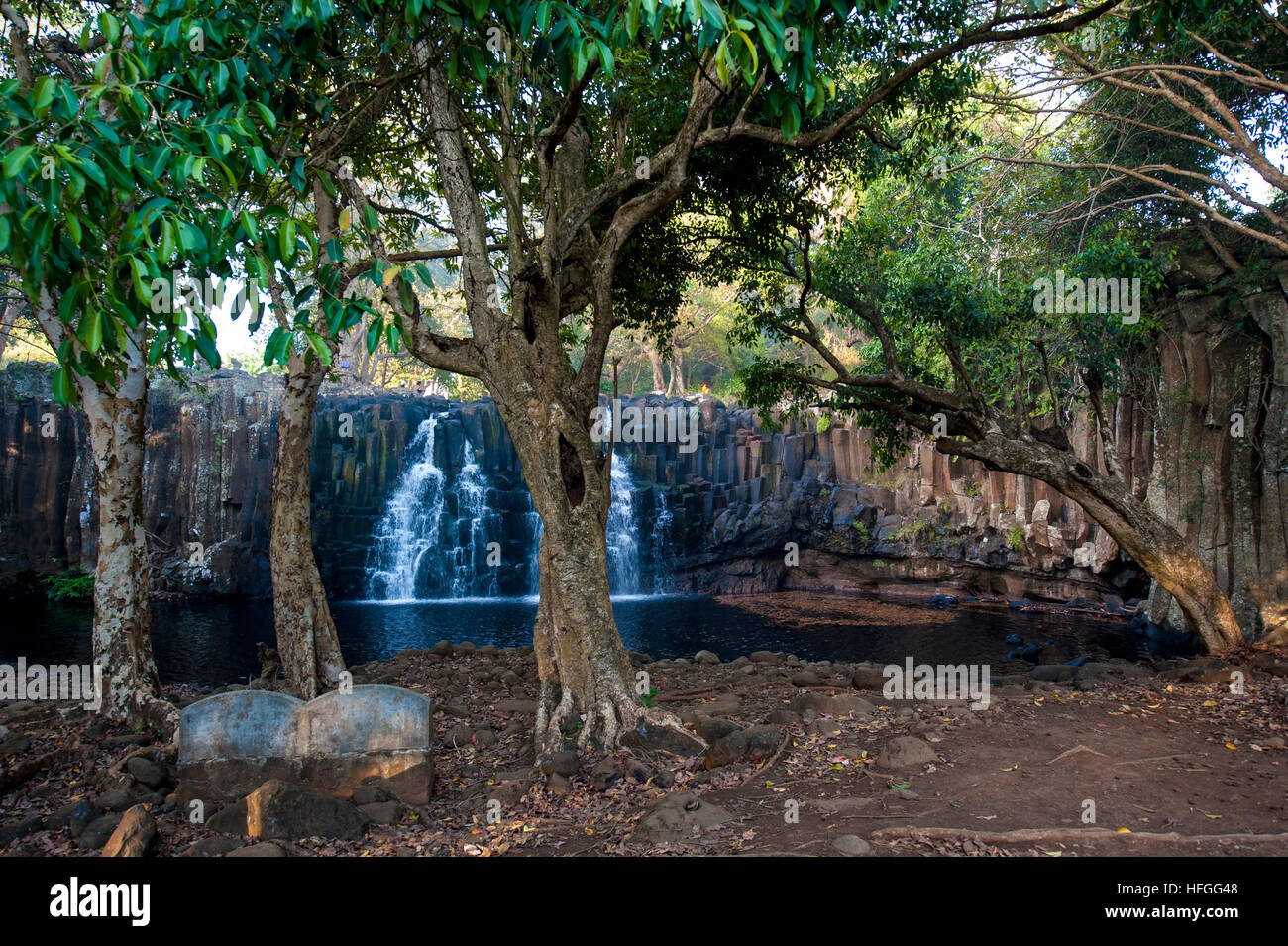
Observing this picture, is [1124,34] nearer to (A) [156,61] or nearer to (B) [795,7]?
(B) [795,7]

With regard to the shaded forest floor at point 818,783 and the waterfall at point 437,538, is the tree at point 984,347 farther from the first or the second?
the waterfall at point 437,538

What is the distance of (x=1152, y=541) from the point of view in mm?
11008

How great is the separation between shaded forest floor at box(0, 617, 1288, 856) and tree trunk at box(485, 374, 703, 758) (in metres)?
0.34

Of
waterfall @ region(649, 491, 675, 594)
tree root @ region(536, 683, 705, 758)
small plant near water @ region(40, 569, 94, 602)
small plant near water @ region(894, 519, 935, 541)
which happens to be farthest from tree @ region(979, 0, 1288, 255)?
small plant near water @ region(40, 569, 94, 602)

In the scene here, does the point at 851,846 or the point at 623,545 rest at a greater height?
the point at 623,545

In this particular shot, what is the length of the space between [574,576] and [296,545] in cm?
345

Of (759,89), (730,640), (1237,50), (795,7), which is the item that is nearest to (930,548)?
(730,640)

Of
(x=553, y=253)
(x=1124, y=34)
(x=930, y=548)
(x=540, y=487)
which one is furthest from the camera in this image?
(x=930, y=548)

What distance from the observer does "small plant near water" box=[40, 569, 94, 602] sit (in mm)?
22984

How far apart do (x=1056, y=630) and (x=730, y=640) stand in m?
7.30

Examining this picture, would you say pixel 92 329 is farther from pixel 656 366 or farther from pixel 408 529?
pixel 656 366

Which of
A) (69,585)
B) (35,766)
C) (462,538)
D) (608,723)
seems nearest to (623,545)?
(462,538)

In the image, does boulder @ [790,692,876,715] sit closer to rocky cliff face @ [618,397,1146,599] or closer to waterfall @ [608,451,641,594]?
rocky cliff face @ [618,397,1146,599]

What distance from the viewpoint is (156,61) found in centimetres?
456
